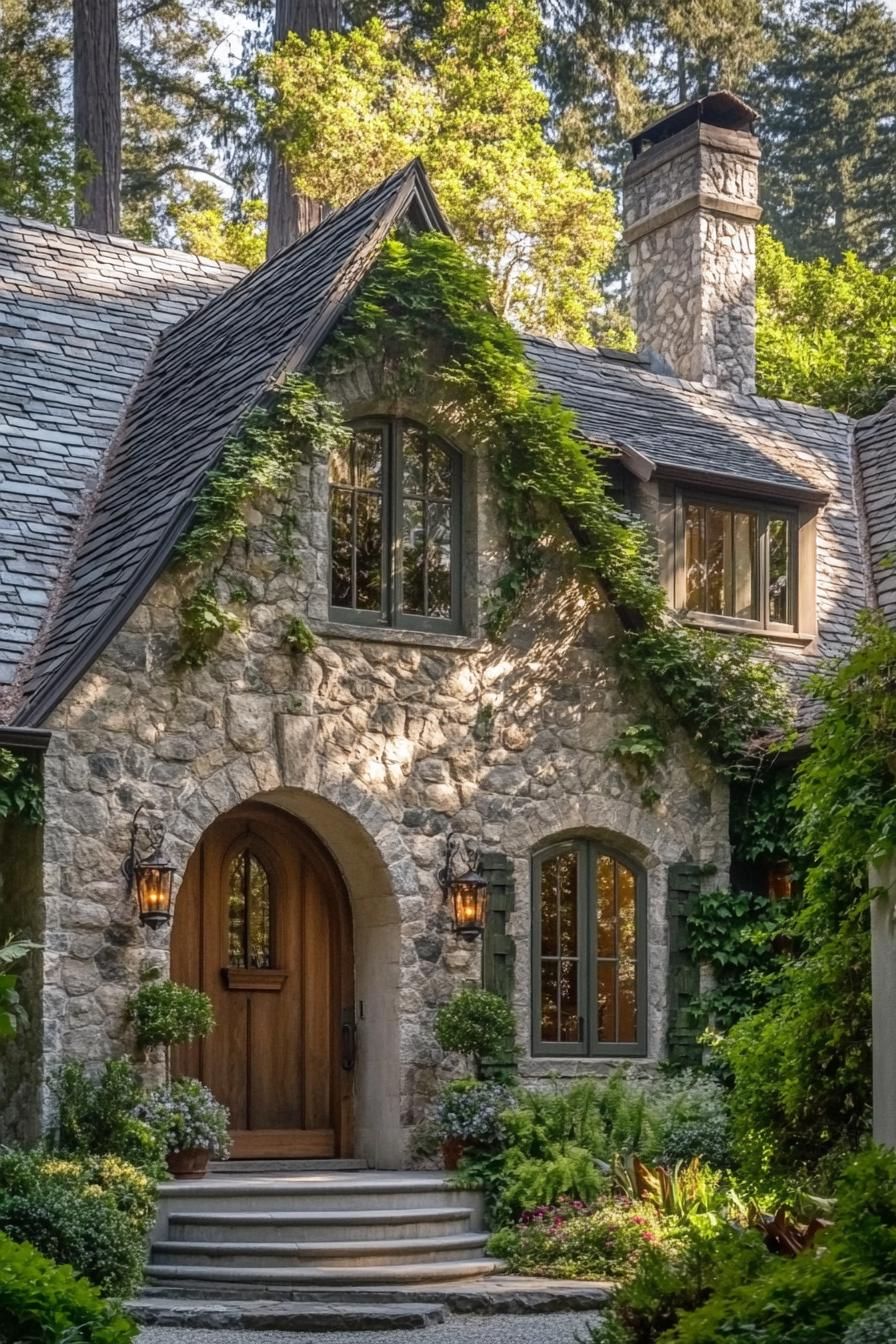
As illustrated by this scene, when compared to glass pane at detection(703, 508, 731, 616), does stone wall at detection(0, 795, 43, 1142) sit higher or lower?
lower

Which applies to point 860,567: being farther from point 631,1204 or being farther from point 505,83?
point 505,83

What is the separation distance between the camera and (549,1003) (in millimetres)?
13781

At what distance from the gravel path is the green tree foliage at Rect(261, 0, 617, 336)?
16.5m

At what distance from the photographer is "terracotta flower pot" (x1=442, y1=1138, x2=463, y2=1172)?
12.5 metres

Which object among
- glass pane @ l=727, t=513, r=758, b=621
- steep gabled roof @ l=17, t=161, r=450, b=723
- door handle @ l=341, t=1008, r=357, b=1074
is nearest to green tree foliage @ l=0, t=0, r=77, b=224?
steep gabled roof @ l=17, t=161, r=450, b=723

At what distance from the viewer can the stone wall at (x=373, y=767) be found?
1201 cm

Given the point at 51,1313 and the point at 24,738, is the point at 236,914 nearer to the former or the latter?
the point at 24,738

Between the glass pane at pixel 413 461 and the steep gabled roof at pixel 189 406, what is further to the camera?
the glass pane at pixel 413 461

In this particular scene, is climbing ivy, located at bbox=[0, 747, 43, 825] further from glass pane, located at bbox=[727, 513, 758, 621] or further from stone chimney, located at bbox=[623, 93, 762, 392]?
stone chimney, located at bbox=[623, 93, 762, 392]

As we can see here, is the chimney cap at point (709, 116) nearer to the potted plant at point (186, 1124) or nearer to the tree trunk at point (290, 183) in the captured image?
the tree trunk at point (290, 183)

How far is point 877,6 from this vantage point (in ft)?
105

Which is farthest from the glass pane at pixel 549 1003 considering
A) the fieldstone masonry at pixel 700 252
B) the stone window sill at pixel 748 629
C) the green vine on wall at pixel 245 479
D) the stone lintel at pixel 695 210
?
the stone lintel at pixel 695 210

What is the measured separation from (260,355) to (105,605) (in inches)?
90.8

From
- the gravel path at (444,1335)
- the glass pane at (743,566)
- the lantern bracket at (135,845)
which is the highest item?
the glass pane at (743,566)
